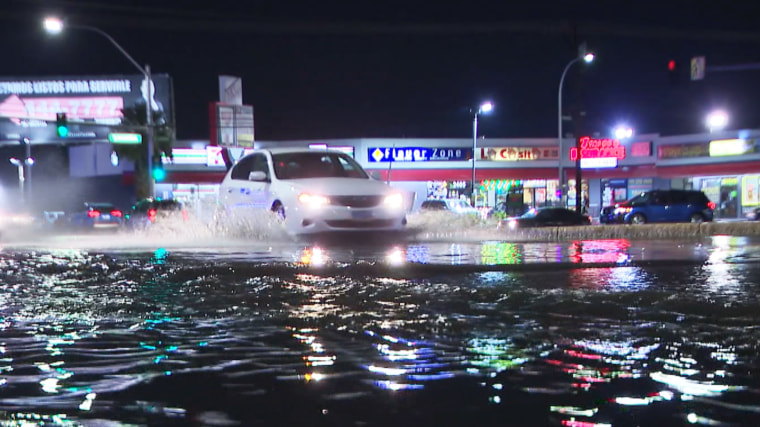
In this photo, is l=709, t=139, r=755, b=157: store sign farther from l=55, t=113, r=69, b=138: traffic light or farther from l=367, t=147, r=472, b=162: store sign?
l=55, t=113, r=69, b=138: traffic light

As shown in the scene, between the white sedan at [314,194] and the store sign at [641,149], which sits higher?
the store sign at [641,149]

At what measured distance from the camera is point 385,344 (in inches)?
183

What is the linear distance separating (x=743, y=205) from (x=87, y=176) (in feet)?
135

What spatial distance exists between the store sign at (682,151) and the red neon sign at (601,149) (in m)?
2.24

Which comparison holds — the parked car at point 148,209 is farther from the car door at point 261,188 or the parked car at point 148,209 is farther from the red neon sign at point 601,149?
the red neon sign at point 601,149

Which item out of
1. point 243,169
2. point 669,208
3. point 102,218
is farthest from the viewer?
point 669,208

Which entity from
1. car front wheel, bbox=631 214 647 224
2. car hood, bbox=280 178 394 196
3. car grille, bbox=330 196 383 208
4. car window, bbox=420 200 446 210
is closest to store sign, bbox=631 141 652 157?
Answer: car front wheel, bbox=631 214 647 224

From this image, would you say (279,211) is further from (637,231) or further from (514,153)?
(514,153)

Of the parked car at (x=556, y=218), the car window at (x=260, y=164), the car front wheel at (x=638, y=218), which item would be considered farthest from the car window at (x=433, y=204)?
the car window at (x=260, y=164)

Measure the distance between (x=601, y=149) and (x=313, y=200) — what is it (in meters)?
34.6

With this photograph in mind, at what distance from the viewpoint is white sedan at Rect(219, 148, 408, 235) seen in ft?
39.0

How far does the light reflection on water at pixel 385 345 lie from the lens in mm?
3367

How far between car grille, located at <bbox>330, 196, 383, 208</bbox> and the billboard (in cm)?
3839

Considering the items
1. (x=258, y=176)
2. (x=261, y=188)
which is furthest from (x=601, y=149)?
(x=258, y=176)
